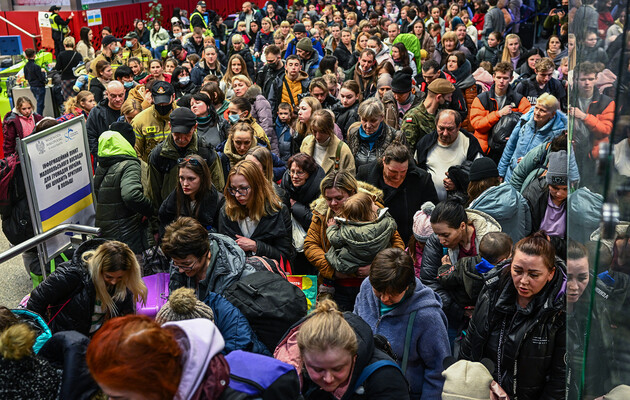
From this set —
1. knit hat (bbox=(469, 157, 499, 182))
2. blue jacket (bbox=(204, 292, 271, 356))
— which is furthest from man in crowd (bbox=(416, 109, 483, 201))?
blue jacket (bbox=(204, 292, 271, 356))

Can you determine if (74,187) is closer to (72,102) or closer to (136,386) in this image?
(72,102)

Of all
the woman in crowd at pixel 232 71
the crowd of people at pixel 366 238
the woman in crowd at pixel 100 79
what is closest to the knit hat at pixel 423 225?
the crowd of people at pixel 366 238

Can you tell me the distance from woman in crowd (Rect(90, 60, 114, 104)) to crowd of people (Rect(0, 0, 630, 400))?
1689 mm

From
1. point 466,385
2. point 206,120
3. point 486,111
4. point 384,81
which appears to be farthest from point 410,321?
point 384,81

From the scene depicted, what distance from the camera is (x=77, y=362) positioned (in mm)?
2865

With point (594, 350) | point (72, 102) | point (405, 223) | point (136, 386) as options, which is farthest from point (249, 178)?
point (72, 102)

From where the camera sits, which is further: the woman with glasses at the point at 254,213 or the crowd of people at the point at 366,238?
the woman with glasses at the point at 254,213

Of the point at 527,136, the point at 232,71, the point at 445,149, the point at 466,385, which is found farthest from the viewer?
the point at 232,71

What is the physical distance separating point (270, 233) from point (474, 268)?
1.65 meters

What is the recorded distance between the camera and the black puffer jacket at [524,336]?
328cm

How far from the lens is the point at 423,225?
4840 mm

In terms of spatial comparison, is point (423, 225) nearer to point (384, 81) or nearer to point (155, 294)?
point (155, 294)

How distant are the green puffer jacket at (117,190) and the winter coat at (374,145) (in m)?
2.12

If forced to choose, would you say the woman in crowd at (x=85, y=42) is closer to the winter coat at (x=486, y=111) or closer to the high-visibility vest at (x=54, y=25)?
the high-visibility vest at (x=54, y=25)
